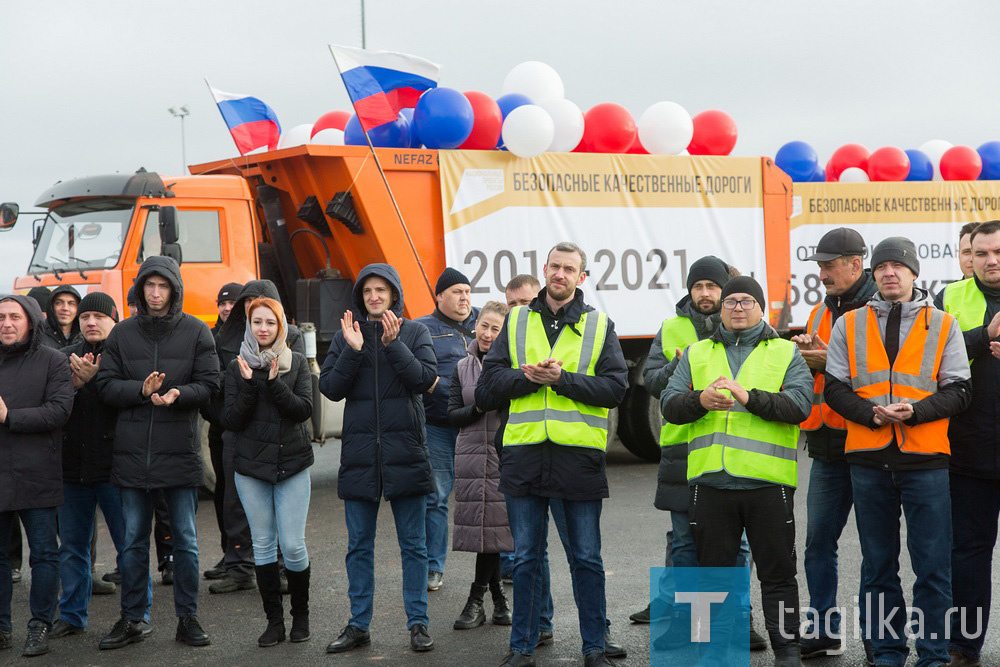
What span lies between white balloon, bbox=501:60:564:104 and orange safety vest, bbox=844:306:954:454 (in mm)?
6379

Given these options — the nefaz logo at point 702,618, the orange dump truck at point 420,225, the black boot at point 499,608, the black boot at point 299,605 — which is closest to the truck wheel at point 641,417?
the orange dump truck at point 420,225

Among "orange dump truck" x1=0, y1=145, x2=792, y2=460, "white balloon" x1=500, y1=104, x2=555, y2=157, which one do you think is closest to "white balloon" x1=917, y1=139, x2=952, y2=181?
"orange dump truck" x1=0, y1=145, x2=792, y2=460

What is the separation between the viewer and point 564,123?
10.0m

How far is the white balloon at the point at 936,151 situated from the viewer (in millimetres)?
13320

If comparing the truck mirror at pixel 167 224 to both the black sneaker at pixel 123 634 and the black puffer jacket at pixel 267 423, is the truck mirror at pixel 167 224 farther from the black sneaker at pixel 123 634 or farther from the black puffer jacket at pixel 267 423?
the black sneaker at pixel 123 634

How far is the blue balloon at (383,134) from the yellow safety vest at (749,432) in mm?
5564

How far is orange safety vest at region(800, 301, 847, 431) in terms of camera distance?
4848mm

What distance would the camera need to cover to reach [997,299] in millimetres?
4637

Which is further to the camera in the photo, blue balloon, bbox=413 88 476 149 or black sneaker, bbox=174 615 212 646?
blue balloon, bbox=413 88 476 149

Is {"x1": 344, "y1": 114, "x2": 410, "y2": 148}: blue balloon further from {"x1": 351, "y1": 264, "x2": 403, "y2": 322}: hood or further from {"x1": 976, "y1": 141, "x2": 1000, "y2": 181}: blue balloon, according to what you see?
{"x1": 976, "y1": 141, "x2": 1000, "y2": 181}: blue balloon

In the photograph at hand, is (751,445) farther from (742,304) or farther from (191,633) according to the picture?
(191,633)

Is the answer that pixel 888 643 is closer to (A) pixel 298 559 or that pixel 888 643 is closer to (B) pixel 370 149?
(A) pixel 298 559

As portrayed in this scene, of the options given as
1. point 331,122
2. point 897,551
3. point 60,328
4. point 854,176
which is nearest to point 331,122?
point 331,122

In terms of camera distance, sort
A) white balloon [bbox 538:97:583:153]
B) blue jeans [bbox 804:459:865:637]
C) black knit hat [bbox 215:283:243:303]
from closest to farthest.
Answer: blue jeans [bbox 804:459:865:637]
black knit hat [bbox 215:283:243:303]
white balloon [bbox 538:97:583:153]
